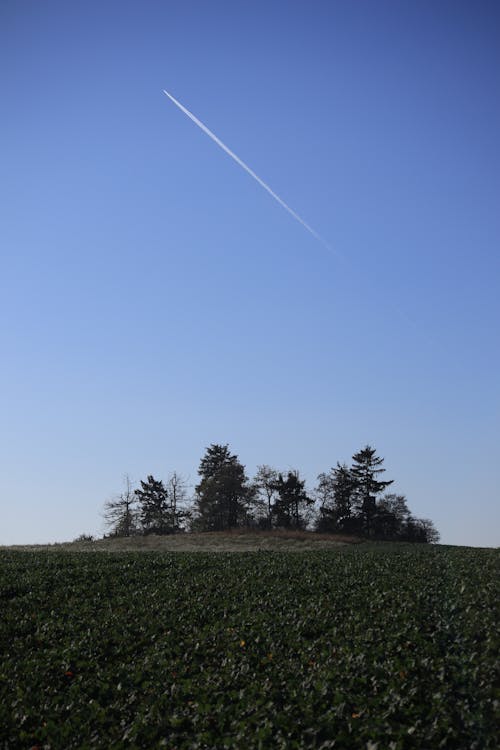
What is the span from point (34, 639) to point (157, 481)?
6377 centimetres

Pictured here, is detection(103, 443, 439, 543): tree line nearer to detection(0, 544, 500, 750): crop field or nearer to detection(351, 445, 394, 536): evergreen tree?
detection(351, 445, 394, 536): evergreen tree

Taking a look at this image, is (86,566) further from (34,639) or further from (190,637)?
(190,637)

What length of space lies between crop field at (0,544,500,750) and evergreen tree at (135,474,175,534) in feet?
186

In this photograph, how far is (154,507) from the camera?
76625 mm

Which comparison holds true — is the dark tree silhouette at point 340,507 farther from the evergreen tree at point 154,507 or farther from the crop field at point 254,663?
the crop field at point 254,663

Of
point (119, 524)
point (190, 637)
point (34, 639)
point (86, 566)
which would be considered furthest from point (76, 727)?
point (119, 524)

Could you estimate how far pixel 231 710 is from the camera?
9.64 m

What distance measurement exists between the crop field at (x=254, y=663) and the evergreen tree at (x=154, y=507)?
186ft

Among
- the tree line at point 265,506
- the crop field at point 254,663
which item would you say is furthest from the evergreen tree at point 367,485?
the crop field at point 254,663

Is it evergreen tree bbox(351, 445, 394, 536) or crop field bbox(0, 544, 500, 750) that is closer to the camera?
crop field bbox(0, 544, 500, 750)

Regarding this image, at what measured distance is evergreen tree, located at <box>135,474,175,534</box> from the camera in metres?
75.9

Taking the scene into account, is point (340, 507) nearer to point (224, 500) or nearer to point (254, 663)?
point (224, 500)

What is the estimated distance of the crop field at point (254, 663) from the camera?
8750mm

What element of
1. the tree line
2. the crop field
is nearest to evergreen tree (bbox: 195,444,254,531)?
the tree line
